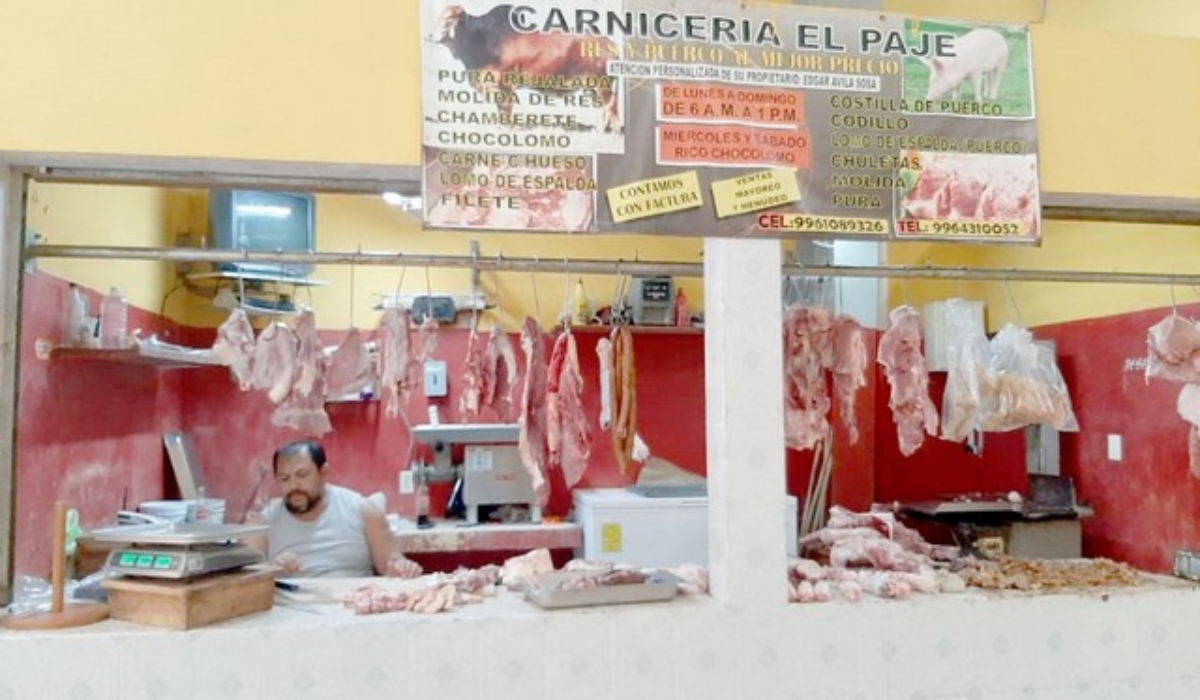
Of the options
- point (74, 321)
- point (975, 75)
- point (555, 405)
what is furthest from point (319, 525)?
point (975, 75)

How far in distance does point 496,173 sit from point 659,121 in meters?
0.48

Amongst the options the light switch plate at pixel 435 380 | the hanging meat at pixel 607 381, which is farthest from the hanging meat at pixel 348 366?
the light switch plate at pixel 435 380

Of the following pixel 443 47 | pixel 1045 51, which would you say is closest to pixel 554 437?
pixel 443 47

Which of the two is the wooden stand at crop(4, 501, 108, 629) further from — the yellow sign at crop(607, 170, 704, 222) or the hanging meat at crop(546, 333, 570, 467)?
the yellow sign at crop(607, 170, 704, 222)

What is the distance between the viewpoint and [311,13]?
2.27 meters

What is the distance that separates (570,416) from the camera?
8.90ft

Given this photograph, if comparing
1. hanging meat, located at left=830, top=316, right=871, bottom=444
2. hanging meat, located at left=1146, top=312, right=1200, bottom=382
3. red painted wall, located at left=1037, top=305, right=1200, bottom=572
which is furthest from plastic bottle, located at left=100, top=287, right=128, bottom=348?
red painted wall, located at left=1037, top=305, right=1200, bottom=572

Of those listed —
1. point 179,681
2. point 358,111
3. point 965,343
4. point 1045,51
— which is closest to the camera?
point 179,681

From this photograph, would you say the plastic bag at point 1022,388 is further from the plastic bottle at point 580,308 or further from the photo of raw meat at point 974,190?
the plastic bottle at point 580,308

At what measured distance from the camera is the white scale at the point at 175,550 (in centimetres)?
211

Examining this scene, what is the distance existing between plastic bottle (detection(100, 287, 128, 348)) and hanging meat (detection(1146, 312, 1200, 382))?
13.2ft

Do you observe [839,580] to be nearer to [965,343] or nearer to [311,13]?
[965,343]

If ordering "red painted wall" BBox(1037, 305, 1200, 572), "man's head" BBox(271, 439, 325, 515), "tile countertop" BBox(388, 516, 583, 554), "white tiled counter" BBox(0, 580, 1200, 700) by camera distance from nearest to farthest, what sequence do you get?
"white tiled counter" BBox(0, 580, 1200, 700) → "man's head" BBox(271, 439, 325, 515) → "red painted wall" BBox(1037, 305, 1200, 572) → "tile countertop" BBox(388, 516, 583, 554)

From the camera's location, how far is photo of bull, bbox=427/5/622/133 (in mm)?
2316
